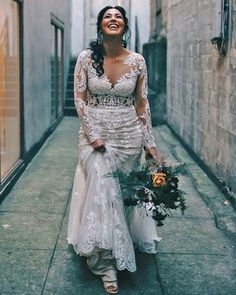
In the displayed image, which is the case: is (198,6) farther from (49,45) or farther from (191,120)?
(49,45)

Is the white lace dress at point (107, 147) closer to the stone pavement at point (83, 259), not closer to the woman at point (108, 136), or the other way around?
the woman at point (108, 136)

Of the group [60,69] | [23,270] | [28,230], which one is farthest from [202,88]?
[60,69]

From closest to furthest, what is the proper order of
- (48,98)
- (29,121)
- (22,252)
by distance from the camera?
(22,252) → (29,121) → (48,98)

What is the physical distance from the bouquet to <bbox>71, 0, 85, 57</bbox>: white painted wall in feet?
49.2

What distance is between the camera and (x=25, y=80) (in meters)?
9.13

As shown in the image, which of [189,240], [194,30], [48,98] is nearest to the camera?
[189,240]

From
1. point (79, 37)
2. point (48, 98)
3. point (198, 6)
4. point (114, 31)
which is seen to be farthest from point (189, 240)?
point (79, 37)

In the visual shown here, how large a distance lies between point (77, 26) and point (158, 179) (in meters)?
15.6

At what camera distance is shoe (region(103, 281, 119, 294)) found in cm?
446

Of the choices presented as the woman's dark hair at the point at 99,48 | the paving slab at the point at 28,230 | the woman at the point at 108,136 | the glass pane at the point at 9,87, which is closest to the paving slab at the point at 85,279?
Answer: the woman at the point at 108,136

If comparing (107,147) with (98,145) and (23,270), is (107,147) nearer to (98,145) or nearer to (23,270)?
(98,145)

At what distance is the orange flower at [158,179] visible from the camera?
14.2 ft

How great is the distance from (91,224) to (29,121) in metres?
5.30

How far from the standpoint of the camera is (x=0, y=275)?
4.73 m
